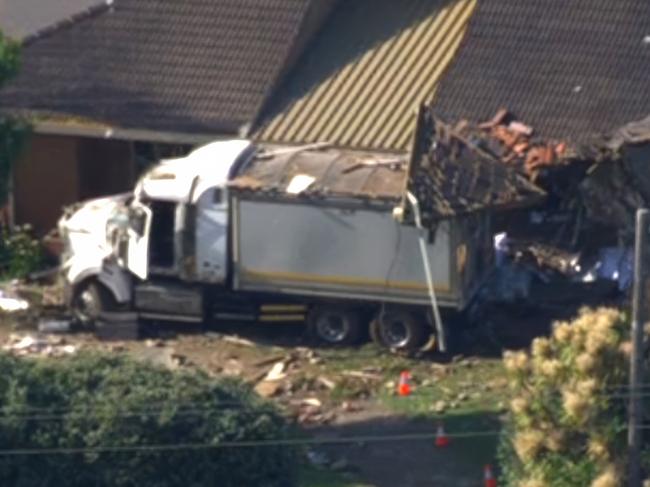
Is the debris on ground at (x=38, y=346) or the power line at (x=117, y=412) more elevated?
the power line at (x=117, y=412)

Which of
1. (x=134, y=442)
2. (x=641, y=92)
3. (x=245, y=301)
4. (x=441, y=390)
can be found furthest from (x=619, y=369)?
(x=641, y=92)

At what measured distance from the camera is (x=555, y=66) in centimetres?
3400

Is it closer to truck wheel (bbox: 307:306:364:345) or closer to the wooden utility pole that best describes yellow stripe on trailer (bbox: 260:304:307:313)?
truck wheel (bbox: 307:306:364:345)

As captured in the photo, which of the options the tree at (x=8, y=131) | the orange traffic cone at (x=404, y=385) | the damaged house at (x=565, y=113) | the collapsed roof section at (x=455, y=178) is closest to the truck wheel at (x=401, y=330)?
the orange traffic cone at (x=404, y=385)

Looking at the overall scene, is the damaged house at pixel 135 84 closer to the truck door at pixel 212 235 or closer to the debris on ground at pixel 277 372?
the truck door at pixel 212 235

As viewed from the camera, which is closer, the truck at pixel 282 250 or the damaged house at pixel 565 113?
the truck at pixel 282 250

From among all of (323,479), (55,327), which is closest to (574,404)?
(323,479)

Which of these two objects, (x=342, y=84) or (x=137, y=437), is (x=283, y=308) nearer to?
(x=342, y=84)

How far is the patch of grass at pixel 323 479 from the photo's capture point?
2603cm

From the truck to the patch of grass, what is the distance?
4.19m

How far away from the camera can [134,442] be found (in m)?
23.0

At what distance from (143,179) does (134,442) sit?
8946 mm

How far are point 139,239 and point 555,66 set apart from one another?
648cm

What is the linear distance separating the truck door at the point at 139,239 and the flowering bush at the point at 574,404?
9.06 metres
